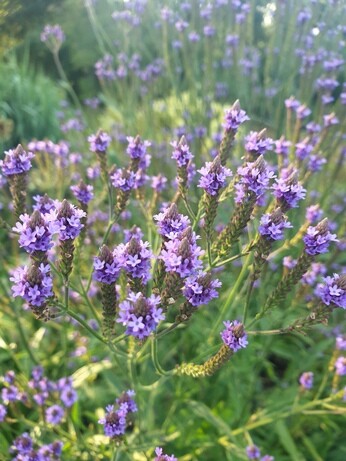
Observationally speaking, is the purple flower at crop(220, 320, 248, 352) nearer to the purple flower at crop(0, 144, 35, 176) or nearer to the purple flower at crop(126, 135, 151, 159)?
the purple flower at crop(126, 135, 151, 159)

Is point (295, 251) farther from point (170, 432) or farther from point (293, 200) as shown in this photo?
point (170, 432)

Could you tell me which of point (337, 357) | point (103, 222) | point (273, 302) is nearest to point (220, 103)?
point (103, 222)

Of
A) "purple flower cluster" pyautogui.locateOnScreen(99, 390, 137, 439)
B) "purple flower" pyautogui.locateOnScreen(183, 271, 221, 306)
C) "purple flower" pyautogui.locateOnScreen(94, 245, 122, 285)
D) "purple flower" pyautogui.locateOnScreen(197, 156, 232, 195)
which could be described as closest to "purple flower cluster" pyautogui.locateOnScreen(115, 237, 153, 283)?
"purple flower" pyautogui.locateOnScreen(94, 245, 122, 285)

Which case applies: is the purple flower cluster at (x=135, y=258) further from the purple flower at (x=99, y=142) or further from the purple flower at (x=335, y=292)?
the purple flower at (x=99, y=142)

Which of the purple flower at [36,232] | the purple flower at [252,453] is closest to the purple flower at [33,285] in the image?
the purple flower at [36,232]

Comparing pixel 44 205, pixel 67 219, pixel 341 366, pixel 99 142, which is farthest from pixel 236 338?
pixel 99 142
